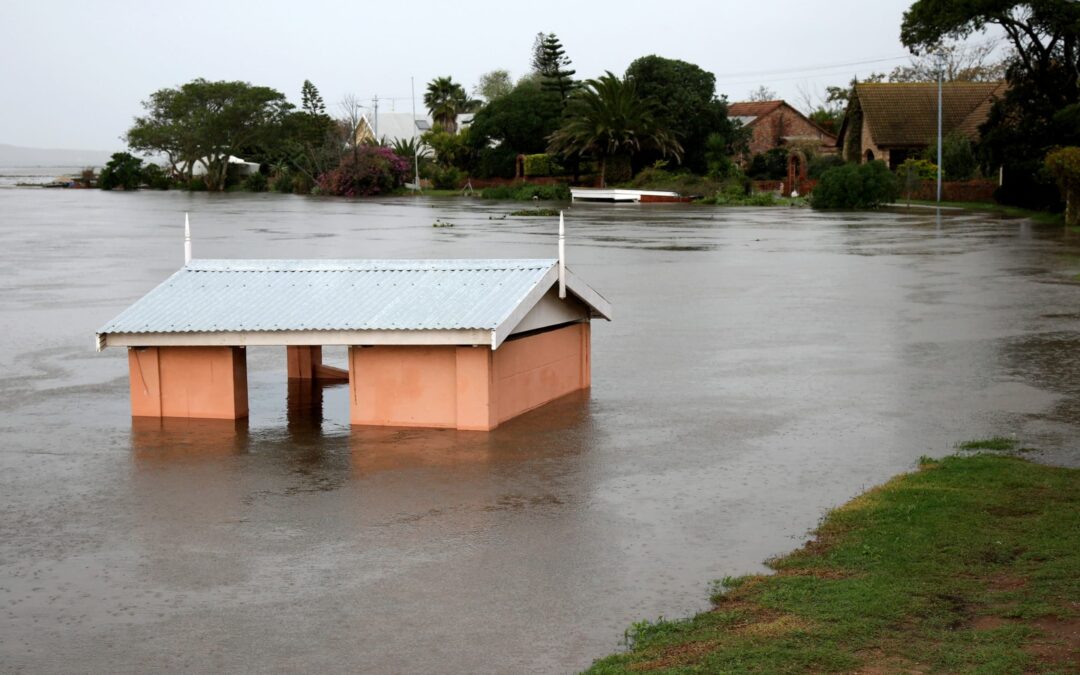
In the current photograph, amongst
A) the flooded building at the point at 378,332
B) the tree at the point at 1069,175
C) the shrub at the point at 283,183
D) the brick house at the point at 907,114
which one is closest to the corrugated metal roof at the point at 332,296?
the flooded building at the point at 378,332

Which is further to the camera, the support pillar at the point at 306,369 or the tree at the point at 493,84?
the tree at the point at 493,84

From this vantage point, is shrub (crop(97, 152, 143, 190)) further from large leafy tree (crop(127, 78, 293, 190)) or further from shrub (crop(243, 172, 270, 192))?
shrub (crop(243, 172, 270, 192))

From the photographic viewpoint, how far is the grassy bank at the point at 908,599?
19.4 ft

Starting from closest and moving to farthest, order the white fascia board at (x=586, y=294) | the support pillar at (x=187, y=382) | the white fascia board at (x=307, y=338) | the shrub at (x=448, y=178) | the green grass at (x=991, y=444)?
the green grass at (x=991, y=444) < the white fascia board at (x=307, y=338) < the support pillar at (x=187, y=382) < the white fascia board at (x=586, y=294) < the shrub at (x=448, y=178)

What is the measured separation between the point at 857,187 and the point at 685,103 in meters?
26.6

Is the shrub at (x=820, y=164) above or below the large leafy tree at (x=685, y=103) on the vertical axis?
below

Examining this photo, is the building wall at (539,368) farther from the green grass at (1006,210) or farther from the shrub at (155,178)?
the shrub at (155,178)

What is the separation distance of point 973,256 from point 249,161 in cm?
8656

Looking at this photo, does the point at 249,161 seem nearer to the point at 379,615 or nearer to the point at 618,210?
the point at 618,210

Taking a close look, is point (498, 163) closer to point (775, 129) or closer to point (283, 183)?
point (283, 183)

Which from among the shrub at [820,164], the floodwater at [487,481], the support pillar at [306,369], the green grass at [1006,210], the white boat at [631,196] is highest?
the shrub at [820,164]

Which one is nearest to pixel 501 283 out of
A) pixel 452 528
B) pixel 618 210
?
pixel 452 528

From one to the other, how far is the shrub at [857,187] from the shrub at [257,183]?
53.3 meters

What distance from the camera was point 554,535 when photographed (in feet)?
28.0
